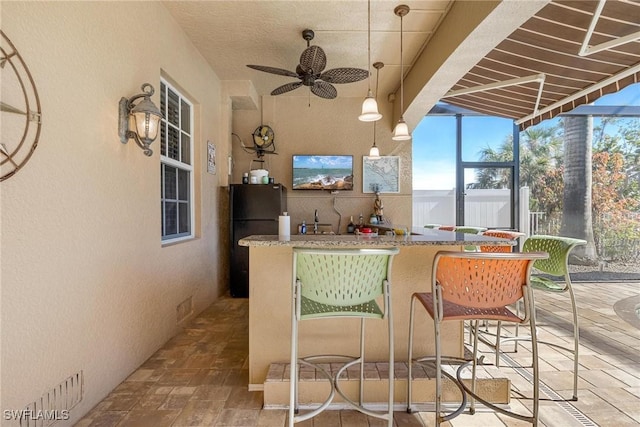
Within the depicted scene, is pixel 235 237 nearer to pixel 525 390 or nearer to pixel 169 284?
pixel 169 284

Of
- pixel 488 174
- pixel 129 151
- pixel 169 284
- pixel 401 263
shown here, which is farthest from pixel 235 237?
pixel 488 174

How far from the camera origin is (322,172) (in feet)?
16.4

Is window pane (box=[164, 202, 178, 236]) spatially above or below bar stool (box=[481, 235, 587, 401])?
above

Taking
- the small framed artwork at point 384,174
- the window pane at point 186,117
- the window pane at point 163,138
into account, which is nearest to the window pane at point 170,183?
the window pane at point 163,138

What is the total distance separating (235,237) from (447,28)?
3.58 meters

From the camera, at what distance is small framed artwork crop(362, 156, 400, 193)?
16.7 feet

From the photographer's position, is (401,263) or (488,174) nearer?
(401,263)

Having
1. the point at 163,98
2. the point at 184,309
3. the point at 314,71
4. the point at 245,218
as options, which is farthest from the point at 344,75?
the point at 184,309

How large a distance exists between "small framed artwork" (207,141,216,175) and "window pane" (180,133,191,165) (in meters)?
0.36

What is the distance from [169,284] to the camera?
9.09 feet

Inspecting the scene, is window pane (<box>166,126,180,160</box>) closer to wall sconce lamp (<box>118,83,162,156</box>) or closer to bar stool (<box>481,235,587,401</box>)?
wall sconce lamp (<box>118,83,162,156</box>)

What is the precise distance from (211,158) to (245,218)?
0.96m

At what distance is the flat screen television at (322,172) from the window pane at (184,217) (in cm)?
194

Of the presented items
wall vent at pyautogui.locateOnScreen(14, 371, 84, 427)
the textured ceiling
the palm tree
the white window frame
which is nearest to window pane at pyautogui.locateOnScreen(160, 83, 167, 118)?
the white window frame
